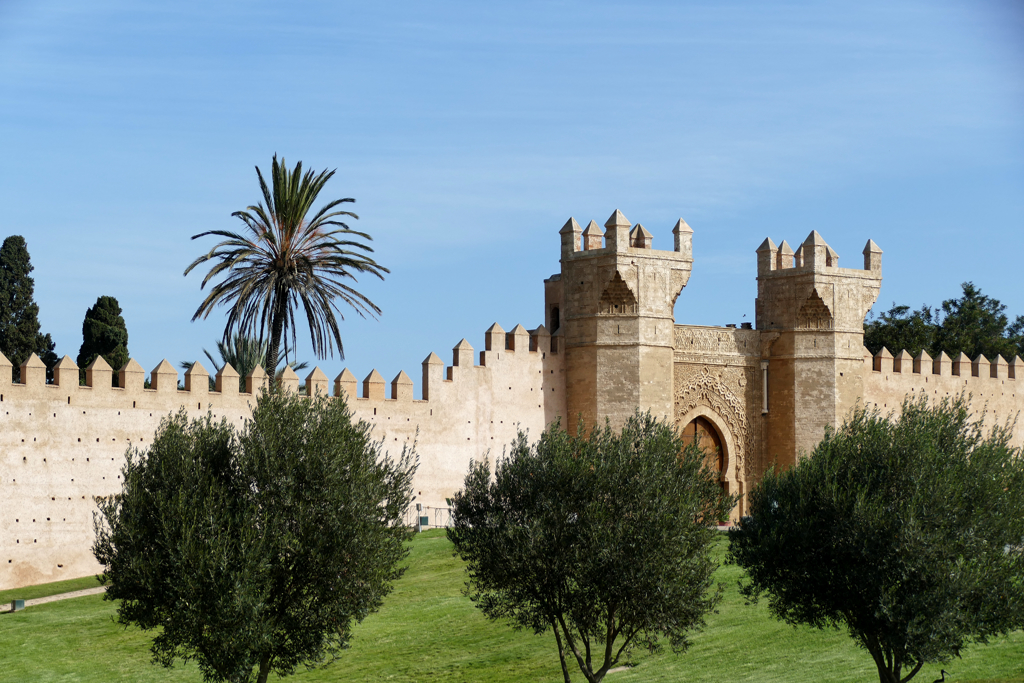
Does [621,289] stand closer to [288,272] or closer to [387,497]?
[288,272]

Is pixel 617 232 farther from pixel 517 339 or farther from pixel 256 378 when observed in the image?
pixel 256 378

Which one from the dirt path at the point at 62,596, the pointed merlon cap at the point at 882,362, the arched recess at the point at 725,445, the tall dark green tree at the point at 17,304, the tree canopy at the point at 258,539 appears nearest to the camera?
the tree canopy at the point at 258,539

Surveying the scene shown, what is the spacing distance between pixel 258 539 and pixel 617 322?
719 inches

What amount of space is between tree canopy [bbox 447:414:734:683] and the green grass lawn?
2196 millimetres

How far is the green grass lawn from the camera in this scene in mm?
23719

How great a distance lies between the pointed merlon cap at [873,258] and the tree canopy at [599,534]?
19.3 meters

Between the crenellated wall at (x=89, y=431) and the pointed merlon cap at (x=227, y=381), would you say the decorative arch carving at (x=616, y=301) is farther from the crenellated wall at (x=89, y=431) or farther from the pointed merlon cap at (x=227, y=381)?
the pointed merlon cap at (x=227, y=381)

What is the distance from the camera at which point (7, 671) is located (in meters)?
24.8

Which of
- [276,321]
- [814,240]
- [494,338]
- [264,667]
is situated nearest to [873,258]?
[814,240]

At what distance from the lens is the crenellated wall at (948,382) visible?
138ft

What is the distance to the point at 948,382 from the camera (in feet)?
145

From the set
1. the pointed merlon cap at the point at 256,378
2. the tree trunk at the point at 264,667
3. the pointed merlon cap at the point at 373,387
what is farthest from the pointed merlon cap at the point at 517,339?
the tree trunk at the point at 264,667

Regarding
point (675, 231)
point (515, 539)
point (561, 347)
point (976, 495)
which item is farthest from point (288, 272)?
point (976, 495)

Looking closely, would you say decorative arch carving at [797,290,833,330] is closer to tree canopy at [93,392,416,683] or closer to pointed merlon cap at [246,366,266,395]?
pointed merlon cap at [246,366,266,395]
